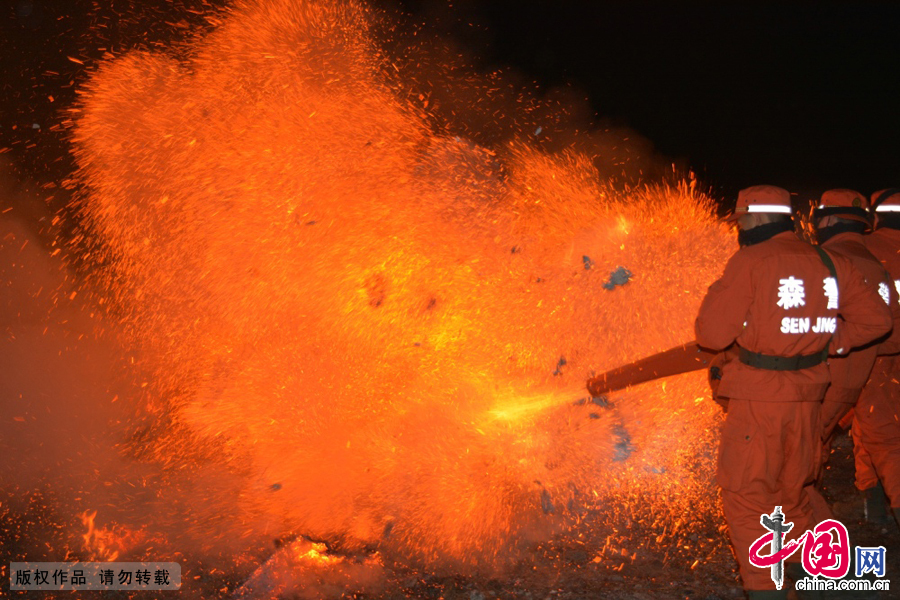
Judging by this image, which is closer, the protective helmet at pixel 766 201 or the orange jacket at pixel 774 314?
the orange jacket at pixel 774 314

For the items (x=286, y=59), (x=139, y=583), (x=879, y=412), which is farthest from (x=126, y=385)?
(x=879, y=412)

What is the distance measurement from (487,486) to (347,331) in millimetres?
1541

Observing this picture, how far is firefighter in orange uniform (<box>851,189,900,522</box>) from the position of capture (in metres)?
3.71

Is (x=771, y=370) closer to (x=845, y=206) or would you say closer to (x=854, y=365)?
(x=854, y=365)

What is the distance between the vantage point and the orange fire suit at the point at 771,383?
2861mm

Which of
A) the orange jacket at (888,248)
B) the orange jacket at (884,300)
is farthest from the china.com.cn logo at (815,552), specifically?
the orange jacket at (888,248)

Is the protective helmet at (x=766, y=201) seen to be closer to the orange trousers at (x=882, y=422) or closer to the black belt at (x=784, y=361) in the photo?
the black belt at (x=784, y=361)

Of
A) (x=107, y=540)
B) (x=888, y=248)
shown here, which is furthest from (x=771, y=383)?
(x=107, y=540)

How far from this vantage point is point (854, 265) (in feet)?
11.1

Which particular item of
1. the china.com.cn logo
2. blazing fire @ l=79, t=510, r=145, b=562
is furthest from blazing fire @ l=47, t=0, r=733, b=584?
the china.com.cn logo

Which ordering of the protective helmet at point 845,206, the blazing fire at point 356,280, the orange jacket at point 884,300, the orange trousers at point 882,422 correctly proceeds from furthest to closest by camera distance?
the blazing fire at point 356,280 → the protective helmet at point 845,206 → the orange trousers at point 882,422 → the orange jacket at point 884,300

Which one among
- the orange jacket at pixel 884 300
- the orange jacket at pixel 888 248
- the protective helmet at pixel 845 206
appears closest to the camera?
the orange jacket at pixel 884 300

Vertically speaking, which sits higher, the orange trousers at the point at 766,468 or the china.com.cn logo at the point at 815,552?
the orange trousers at the point at 766,468

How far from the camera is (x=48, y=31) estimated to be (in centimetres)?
554
